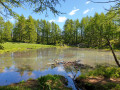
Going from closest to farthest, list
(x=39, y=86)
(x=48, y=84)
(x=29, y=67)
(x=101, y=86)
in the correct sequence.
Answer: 1. (x=48, y=84)
2. (x=39, y=86)
3. (x=101, y=86)
4. (x=29, y=67)

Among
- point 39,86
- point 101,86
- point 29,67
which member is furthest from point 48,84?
point 29,67

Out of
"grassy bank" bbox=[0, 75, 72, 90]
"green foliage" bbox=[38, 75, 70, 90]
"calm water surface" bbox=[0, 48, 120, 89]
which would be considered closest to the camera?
"grassy bank" bbox=[0, 75, 72, 90]

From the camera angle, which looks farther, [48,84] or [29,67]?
[29,67]

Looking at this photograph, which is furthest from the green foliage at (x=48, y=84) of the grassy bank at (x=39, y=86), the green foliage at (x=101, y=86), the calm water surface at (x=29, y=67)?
the green foliage at (x=101, y=86)

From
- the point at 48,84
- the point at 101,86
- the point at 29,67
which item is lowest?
the point at 29,67

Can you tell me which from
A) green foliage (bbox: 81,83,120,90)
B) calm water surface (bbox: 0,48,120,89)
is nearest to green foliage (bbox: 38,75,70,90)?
calm water surface (bbox: 0,48,120,89)

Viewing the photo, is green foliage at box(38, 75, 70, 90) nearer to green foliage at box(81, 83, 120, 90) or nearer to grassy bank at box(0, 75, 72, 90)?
grassy bank at box(0, 75, 72, 90)

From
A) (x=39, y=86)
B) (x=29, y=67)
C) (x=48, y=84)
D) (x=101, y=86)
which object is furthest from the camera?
(x=29, y=67)

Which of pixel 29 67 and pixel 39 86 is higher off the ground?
pixel 39 86

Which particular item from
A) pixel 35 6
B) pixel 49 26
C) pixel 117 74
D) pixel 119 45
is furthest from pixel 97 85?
pixel 49 26

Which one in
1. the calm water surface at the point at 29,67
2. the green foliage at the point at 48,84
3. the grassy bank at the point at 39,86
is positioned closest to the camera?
the grassy bank at the point at 39,86

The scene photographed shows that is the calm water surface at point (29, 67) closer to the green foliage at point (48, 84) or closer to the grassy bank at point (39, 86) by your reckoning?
the green foliage at point (48, 84)

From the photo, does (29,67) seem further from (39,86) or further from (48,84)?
(48,84)

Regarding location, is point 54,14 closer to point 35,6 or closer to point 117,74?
point 35,6
